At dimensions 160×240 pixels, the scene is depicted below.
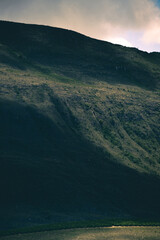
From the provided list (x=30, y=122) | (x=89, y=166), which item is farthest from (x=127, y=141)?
(x=30, y=122)

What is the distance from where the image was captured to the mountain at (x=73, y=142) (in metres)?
46.8

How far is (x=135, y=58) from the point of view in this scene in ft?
342

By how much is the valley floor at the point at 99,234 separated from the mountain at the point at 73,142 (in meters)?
3.91

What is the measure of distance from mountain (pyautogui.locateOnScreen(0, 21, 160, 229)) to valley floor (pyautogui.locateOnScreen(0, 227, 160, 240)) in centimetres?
391

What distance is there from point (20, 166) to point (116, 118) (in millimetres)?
26184

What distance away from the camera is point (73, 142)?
57062mm

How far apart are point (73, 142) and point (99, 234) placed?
20846 mm

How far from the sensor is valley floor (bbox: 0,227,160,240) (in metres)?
36.8

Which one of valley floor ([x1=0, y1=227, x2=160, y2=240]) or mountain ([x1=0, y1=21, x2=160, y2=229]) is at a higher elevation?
mountain ([x1=0, y1=21, x2=160, y2=229])

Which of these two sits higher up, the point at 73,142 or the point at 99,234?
the point at 73,142

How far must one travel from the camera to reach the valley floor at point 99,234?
36.8m

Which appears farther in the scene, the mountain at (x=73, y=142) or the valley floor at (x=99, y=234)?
the mountain at (x=73, y=142)

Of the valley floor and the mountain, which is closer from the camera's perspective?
the valley floor

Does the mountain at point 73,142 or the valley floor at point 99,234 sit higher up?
the mountain at point 73,142
